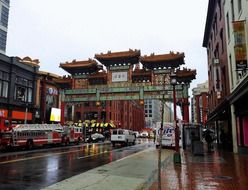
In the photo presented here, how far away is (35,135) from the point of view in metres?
32.1

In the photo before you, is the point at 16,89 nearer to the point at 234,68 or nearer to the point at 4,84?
the point at 4,84

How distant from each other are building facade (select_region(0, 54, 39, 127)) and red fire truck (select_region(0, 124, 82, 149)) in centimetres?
619

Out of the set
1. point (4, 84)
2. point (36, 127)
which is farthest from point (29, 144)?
point (4, 84)

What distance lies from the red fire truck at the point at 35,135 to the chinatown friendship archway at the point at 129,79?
23.2 ft

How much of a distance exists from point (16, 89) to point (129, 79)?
1767cm

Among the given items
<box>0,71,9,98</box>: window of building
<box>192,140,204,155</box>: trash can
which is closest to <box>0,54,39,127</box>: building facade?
<box>0,71,9,98</box>: window of building

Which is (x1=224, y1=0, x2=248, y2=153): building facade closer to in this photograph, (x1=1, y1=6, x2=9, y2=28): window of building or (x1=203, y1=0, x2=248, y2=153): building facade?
(x1=203, y1=0, x2=248, y2=153): building facade

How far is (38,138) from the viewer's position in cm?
3262

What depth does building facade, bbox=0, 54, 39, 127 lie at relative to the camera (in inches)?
1576

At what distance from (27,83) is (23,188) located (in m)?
39.1

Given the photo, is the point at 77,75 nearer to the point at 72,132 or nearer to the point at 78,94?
the point at 78,94

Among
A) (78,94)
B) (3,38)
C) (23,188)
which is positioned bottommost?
(23,188)

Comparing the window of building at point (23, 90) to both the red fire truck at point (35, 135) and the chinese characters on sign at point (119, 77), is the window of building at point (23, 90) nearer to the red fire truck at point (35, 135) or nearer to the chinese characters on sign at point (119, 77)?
the red fire truck at point (35, 135)

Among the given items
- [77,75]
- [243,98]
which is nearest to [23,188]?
[243,98]
